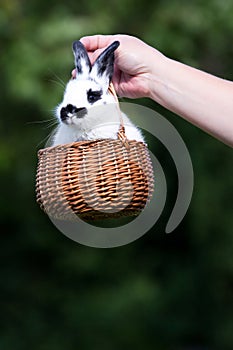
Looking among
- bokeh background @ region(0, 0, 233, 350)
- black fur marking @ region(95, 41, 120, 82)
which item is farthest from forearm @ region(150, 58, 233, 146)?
bokeh background @ region(0, 0, 233, 350)

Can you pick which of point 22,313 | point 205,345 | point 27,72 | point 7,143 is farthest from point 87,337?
point 27,72

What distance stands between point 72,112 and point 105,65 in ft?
0.46

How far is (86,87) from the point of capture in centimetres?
208

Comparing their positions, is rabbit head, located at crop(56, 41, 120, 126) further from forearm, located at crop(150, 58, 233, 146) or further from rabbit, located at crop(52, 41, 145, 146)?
forearm, located at crop(150, 58, 233, 146)

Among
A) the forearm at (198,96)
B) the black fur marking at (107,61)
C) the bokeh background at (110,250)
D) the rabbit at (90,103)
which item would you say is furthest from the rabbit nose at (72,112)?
the bokeh background at (110,250)

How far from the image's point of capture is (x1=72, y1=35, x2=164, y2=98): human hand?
215cm

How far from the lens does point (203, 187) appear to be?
5.82 m

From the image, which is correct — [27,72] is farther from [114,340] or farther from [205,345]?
[205,345]

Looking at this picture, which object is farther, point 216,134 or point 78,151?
point 216,134

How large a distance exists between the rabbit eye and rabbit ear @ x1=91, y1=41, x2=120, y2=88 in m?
0.04

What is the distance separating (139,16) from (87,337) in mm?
2322

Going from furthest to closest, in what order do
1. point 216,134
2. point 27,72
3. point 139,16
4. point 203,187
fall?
1. point 203,187
2. point 139,16
3. point 27,72
4. point 216,134

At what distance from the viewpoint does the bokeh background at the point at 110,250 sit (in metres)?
4.95

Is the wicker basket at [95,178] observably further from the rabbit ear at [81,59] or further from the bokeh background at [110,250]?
the bokeh background at [110,250]
